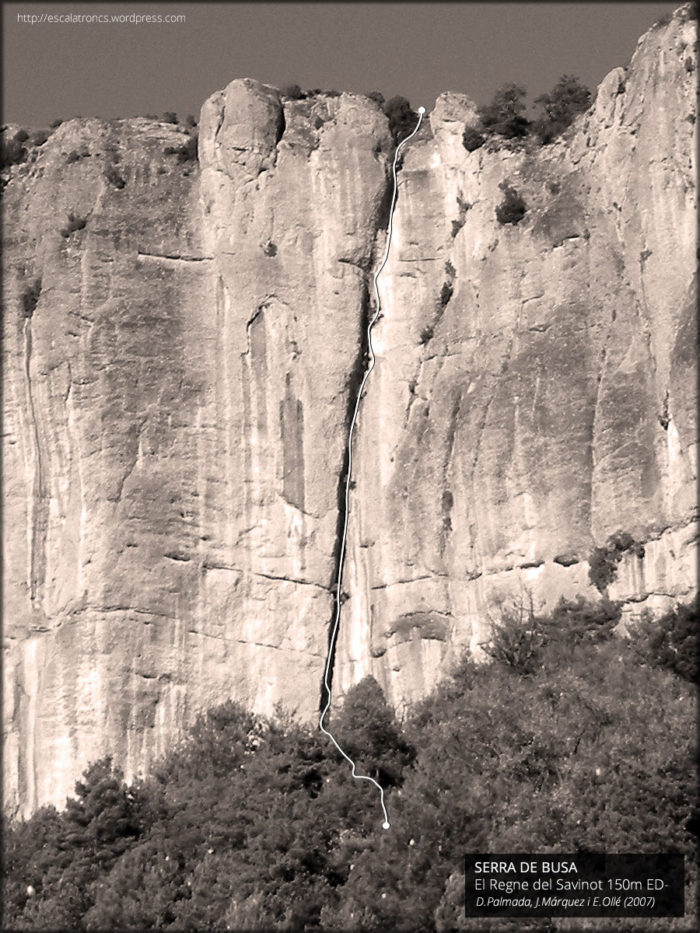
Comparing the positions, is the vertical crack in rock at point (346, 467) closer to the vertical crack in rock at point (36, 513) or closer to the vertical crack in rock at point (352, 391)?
the vertical crack in rock at point (352, 391)

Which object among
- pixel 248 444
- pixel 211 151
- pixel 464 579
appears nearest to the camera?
pixel 464 579

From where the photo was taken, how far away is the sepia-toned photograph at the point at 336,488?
34.6 meters

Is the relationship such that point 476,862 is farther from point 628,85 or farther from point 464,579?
point 628,85

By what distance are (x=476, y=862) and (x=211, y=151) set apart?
21847 mm

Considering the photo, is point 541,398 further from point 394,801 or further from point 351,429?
point 394,801

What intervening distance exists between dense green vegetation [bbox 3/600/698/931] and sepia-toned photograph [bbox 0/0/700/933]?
8 centimetres

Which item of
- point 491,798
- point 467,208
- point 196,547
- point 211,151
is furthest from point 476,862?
point 211,151

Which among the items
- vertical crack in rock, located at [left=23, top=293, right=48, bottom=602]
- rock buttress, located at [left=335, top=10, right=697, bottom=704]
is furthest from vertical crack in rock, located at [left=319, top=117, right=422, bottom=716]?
vertical crack in rock, located at [left=23, top=293, right=48, bottom=602]

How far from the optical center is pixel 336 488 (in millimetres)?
43094

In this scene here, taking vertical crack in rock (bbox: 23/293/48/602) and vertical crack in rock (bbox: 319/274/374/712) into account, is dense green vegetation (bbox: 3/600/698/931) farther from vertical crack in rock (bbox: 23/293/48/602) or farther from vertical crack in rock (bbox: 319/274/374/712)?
vertical crack in rock (bbox: 23/293/48/602)

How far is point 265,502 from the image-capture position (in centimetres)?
4297
